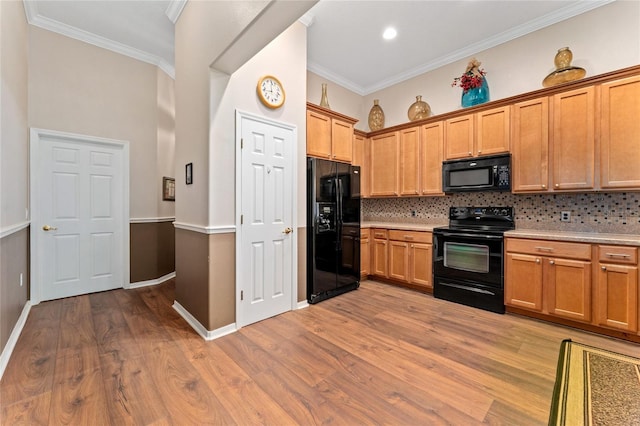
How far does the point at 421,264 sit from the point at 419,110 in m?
2.38

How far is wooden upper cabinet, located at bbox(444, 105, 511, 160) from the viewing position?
330cm

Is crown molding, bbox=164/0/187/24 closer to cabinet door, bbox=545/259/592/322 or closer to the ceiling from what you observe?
the ceiling

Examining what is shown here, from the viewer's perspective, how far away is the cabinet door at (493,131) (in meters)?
3.27

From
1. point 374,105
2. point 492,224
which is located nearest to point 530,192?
point 492,224

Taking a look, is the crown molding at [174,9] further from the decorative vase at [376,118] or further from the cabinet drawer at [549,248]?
the cabinet drawer at [549,248]

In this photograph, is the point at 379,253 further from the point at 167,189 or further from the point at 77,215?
the point at 77,215

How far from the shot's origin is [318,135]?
3.55 meters

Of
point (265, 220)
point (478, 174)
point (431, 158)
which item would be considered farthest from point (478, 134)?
point (265, 220)

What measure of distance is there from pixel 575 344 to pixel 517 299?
2.10 ft

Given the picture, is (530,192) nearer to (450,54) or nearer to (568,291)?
(568,291)

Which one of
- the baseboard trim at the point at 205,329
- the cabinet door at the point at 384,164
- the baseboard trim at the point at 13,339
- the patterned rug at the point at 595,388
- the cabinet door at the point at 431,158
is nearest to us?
the patterned rug at the point at 595,388

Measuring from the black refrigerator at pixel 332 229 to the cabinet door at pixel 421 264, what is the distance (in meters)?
0.77

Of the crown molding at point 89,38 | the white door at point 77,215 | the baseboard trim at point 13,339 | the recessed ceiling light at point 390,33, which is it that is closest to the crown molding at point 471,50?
the recessed ceiling light at point 390,33

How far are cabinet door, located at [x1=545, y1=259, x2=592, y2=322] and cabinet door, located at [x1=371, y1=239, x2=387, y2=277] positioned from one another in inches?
77.5
